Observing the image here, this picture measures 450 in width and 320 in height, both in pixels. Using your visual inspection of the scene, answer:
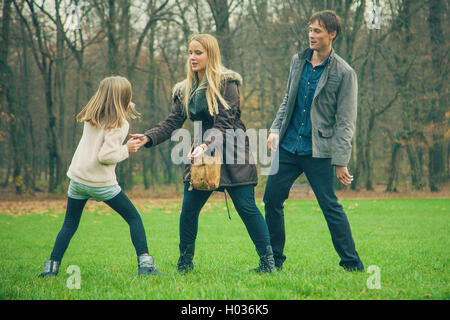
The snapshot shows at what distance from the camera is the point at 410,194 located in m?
22.0

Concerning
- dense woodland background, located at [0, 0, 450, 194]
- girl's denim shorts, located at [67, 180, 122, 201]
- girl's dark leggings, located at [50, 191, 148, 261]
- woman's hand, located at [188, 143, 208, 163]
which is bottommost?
girl's dark leggings, located at [50, 191, 148, 261]

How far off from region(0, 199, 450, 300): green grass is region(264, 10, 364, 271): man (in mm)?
606

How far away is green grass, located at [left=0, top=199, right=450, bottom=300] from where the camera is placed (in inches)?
143

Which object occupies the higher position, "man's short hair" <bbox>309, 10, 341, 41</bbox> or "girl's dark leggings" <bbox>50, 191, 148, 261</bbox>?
"man's short hair" <bbox>309, 10, 341, 41</bbox>

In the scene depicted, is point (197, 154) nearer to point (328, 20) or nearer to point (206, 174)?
point (206, 174)

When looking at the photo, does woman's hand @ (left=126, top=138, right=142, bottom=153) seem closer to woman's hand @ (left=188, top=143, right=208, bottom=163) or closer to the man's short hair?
woman's hand @ (left=188, top=143, right=208, bottom=163)

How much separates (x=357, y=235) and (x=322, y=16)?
605cm

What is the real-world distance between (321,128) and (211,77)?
1.14m

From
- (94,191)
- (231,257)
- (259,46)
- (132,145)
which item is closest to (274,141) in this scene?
(132,145)

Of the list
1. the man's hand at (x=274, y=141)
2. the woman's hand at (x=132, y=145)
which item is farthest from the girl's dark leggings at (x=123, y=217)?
the man's hand at (x=274, y=141)

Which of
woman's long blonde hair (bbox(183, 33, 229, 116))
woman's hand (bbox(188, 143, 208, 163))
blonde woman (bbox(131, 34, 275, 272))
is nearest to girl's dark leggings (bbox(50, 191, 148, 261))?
blonde woman (bbox(131, 34, 275, 272))
